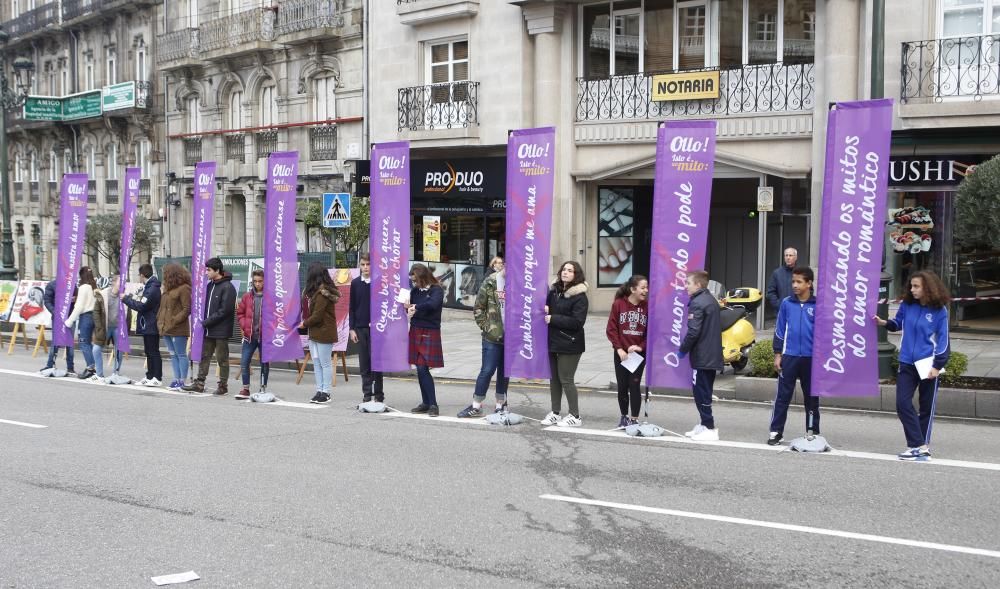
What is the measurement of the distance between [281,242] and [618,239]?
11026mm

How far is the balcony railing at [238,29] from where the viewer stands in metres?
30.2

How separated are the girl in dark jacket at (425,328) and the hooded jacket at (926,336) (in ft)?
16.9

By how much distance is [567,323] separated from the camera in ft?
36.2

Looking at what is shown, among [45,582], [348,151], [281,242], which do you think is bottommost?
[45,582]

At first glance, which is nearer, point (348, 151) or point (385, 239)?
point (385, 239)

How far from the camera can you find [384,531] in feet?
23.6

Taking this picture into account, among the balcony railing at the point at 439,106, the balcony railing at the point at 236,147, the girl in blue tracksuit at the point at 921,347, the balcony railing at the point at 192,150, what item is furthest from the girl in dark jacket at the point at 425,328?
the balcony railing at the point at 192,150

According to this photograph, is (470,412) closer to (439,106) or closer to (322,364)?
(322,364)

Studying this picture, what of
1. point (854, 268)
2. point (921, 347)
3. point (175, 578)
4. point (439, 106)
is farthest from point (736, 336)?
point (439, 106)

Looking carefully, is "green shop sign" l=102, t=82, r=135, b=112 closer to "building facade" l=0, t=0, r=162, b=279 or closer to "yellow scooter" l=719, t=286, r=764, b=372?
"building facade" l=0, t=0, r=162, b=279

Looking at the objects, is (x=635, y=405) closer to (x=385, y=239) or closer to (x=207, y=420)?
(x=385, y=239)

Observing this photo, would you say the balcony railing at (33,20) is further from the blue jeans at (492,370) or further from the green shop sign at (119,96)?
the blue jeans at (492,370)

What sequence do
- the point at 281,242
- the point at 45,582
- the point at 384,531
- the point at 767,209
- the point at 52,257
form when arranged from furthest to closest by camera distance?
the point at 52,257 < the point at 767,209 < the point at 281,242 < the point at 384,531 < the point at 45,582

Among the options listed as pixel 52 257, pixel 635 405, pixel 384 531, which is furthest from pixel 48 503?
pixel 52 257
